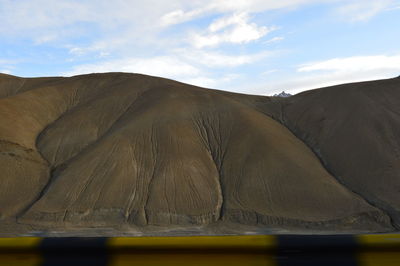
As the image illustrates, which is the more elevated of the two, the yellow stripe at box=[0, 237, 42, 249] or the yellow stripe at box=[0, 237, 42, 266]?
the yellow stripe at box=[0, 237, 42, 249]

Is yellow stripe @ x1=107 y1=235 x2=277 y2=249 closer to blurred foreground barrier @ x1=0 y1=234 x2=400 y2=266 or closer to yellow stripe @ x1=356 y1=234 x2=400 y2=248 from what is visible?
blurred foreground barrier @ x1=0 y1=234 x2=400 y2=266

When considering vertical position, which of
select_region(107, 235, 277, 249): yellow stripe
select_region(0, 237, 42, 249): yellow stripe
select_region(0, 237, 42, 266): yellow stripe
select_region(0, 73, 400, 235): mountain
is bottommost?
select_region(0, 73, 400, 235): mountain

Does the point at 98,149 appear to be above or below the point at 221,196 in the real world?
above

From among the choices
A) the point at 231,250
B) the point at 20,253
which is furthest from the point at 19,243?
the point at 231,250

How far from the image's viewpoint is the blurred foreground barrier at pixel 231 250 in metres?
2.23

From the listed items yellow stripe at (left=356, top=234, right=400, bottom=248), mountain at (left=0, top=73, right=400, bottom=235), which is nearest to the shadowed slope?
mountain at (left=0, top=73, right=400, bottom=235)

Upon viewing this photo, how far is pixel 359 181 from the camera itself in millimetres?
38719

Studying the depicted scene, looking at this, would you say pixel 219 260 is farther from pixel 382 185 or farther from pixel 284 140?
pixel 284 140

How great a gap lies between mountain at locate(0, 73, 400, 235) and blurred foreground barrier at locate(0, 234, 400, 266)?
101 ft

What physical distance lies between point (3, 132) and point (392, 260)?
150 ft

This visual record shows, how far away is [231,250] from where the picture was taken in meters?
2.25

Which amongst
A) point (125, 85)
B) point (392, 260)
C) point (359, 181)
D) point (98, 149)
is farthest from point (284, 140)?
point (392, 260)

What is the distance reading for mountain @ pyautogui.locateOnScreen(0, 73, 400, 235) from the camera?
35.1 meters

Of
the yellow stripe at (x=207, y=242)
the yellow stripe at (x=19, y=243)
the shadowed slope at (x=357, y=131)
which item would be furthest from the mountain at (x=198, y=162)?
the yellow stripe at (x=207, y=242)
